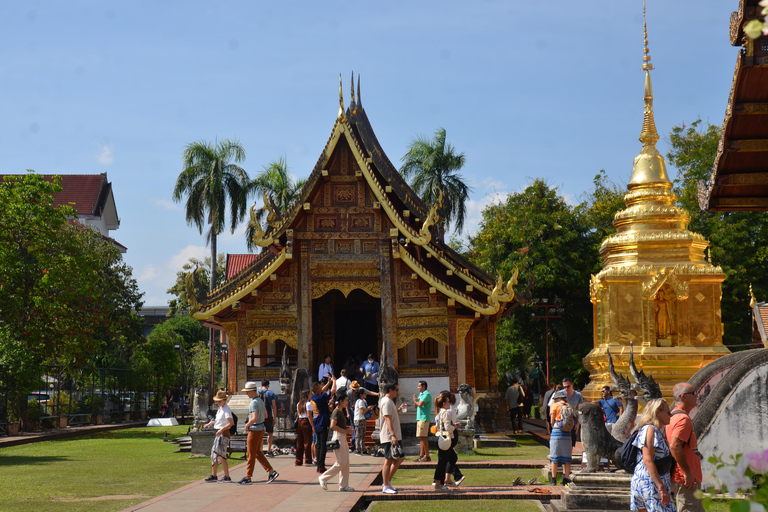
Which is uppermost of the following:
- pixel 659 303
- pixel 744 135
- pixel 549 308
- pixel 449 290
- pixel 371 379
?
pixel 744 135

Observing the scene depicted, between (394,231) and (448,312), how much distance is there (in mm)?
2521

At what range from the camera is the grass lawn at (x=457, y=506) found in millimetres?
Answer: 10523

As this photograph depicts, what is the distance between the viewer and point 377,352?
26.5 meters

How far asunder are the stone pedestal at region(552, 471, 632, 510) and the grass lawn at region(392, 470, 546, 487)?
300 cm

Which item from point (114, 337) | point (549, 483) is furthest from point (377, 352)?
point (114, 337)

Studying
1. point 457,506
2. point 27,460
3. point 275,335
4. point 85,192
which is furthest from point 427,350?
point 85,192

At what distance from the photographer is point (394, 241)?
21.0 m

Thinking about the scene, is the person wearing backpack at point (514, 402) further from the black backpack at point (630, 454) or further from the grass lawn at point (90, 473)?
the black backpack at point (630, 454)

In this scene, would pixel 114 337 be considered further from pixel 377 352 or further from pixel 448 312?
pixel 448 312

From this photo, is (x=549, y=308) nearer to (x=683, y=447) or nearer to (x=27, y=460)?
(x=27, y=460)

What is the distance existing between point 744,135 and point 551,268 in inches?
944

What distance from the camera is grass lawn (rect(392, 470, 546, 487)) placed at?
1344cm

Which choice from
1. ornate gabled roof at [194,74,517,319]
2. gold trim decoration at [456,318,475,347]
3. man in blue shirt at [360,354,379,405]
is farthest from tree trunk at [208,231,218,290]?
gold trim decoration at [456,318,475,347]

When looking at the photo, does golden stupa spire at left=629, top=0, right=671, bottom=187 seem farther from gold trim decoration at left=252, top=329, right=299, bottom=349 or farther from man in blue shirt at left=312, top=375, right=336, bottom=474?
man in blue shirt at left=312, top=375, right=336, bottom=474
